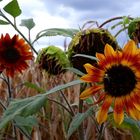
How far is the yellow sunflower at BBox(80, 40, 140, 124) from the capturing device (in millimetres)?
940

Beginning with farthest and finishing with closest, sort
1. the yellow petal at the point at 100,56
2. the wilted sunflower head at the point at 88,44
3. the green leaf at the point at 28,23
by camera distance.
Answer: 1. the green leaf at the point at 28,23
2. the wilted sunflower head at the point at 88,44
3. the yellow petal at the point at 100,56

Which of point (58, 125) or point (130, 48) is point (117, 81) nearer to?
point (130, 48)

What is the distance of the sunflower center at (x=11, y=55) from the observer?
167cm

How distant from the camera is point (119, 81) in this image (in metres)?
0.97

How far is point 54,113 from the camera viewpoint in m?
2.23

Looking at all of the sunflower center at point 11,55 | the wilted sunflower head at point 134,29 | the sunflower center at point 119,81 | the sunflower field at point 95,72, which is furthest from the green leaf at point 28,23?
the sunflower center at point 119,81

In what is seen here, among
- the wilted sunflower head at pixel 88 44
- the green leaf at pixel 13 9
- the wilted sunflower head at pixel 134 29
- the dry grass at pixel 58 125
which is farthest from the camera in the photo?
the dry grass at pixel 58 125

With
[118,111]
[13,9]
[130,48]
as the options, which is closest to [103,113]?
[118,111]

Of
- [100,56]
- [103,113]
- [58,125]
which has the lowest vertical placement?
[58,125]

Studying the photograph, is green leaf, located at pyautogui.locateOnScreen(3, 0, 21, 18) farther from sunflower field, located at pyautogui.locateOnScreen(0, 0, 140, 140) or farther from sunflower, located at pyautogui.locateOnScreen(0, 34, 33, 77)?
sunflower, located at pyautogui.locateOnScreen(0, 34, 33, 77)

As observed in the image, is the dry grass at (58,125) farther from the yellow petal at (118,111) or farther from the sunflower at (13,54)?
the yellow petal at (118,111)

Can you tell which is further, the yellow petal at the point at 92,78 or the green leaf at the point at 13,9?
the green leaf at the point at 13,9

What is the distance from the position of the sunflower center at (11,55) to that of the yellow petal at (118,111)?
0.77 metres

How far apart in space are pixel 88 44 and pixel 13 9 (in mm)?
502
